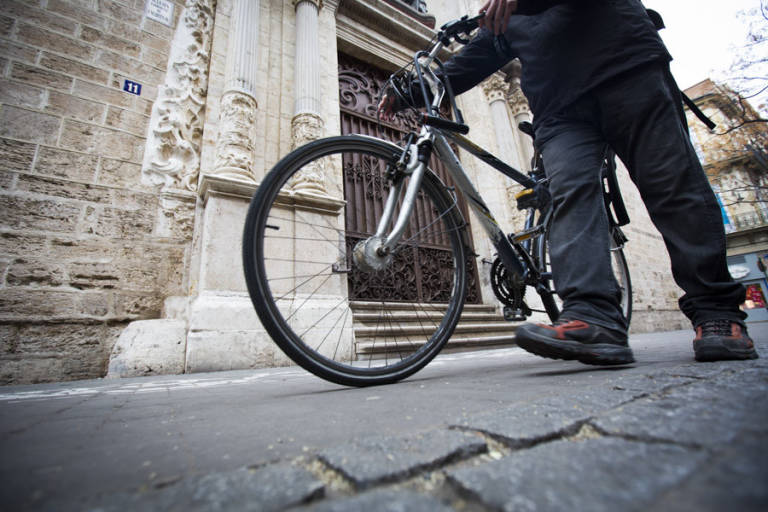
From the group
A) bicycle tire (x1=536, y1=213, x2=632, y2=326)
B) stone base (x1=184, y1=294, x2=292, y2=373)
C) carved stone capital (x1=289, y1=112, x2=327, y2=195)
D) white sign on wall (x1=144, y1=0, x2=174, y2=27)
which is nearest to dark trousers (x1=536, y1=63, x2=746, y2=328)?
bicycle tire (x1=536, y1=213, x2=632, y2=326)

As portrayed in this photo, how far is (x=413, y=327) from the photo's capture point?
320 centimetres

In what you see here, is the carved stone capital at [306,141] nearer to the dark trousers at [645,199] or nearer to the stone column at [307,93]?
the stone column at [307,93]

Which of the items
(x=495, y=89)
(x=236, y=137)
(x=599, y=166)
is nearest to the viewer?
(x=599, y=166)

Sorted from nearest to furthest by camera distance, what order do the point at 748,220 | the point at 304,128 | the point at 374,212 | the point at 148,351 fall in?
the point at 148,351, the point at 304,128, the point at 374,212, the point at 748,220

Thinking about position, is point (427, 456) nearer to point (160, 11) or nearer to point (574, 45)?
point (574, 45)

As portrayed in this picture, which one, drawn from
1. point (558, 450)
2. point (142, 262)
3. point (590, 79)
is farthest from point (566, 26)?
point (142, 262)

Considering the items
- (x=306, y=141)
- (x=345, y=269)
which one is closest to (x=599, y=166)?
(x=345, y=269)

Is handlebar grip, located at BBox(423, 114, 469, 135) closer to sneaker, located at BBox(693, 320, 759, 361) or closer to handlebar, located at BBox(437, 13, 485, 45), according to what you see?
handlebar, located at BBox(437, 13, 485, 45)

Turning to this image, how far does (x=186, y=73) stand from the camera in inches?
122

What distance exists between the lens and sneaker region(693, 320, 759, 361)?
1012 mm

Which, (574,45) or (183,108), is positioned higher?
(183,108)

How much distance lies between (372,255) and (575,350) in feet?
2.42

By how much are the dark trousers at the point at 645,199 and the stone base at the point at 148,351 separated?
7.47 ft

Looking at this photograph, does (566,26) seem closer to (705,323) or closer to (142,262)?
(705,323)
